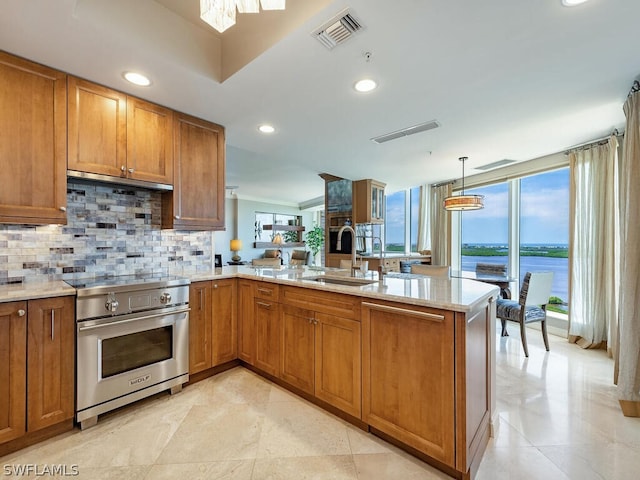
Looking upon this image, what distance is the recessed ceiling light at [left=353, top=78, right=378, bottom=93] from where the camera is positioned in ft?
7.15

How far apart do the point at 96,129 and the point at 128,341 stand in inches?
61.4

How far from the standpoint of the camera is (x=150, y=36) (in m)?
1.83

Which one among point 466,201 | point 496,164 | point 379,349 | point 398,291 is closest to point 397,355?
point 379,349

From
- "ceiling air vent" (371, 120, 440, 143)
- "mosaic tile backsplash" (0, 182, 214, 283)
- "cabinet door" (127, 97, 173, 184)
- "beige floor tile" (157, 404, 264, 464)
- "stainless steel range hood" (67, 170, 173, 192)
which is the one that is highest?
"ceiling air vent" (371, 120, 440, 143)

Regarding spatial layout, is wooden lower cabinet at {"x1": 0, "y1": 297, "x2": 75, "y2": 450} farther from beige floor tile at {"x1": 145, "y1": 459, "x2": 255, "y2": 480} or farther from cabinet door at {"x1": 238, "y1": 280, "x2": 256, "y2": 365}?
cabinet door at {"x1": 238, "y1": 280, "x2": 256, "y2": 365}

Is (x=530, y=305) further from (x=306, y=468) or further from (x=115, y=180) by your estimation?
(x=115, y=180)

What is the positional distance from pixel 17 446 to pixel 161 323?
94cm

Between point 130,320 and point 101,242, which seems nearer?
point 130,320

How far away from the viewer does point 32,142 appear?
1943 millimetres

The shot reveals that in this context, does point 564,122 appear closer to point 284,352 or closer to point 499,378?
point 499,378

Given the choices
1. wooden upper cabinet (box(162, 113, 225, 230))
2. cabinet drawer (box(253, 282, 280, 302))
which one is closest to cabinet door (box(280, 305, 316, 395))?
cabinet drawer (box(253, 282, 280, 302))

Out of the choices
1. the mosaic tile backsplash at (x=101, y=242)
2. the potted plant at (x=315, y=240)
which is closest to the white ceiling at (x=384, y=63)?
the mosaic tile backsplash at (x=101, y=242)

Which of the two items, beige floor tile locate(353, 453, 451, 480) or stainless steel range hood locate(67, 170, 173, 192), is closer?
beige floor tile locate(353, 453, 451, 480)

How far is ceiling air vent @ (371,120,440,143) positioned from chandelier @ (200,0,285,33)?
7.12ft
